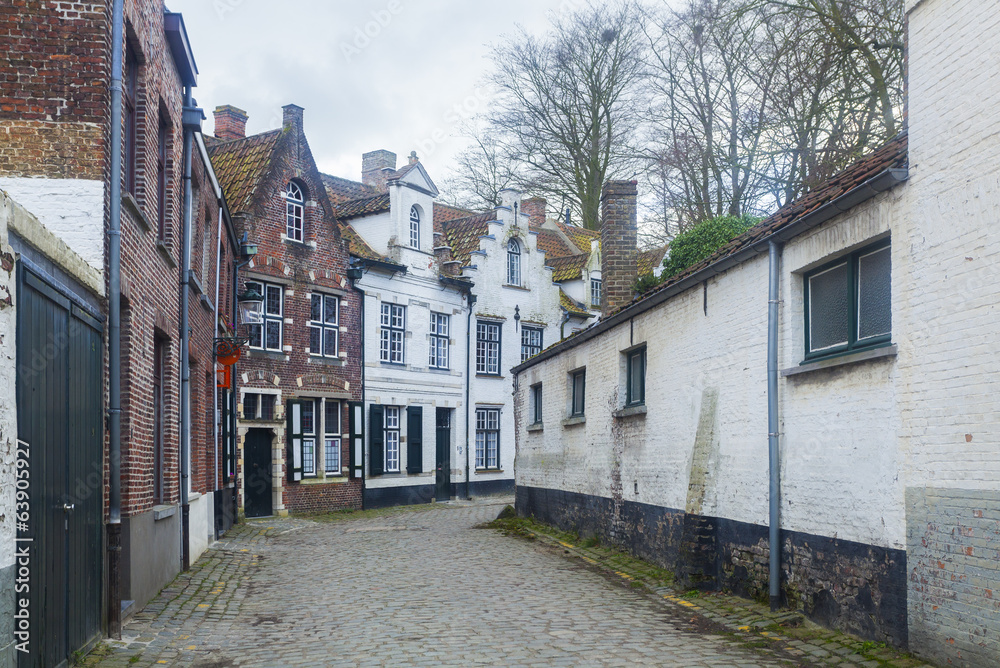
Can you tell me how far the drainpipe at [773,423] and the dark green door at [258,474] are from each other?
52.4ft

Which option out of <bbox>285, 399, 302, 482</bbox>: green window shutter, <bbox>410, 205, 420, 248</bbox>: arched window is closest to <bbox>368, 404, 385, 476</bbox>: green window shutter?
<bbox>285, 399, 302, 482</bbox>: green window shutter

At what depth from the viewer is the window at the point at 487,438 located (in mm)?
30375

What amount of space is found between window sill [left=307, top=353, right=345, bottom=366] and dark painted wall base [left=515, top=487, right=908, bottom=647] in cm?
1111

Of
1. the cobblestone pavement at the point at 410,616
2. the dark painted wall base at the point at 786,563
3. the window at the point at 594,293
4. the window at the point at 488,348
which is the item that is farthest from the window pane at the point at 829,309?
the window at the point at 594,293

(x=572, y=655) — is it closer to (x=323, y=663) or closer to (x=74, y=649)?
(x=323, y=663)

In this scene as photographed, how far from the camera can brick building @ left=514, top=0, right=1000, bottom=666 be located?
255 inches

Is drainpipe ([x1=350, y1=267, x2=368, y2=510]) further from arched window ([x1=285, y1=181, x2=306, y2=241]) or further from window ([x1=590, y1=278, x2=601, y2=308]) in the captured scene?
window ([x1=590, y1=278, x2=601, y2=308])

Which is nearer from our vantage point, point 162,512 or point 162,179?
point 162,512

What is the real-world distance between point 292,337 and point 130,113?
14093 millimetres

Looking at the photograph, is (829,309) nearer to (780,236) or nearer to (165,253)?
(780,236)

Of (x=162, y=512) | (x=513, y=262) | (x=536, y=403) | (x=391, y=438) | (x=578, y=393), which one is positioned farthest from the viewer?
(x=513, y=262)

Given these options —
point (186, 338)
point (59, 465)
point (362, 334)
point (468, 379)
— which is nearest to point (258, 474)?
point (362, 334)

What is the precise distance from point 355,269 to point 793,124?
12.4 m

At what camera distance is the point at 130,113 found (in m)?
9.70
